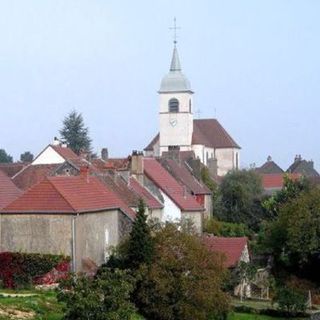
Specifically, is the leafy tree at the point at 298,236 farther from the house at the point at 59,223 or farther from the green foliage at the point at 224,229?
the house at the point at 59,223

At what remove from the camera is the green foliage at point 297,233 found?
5847 centimetres

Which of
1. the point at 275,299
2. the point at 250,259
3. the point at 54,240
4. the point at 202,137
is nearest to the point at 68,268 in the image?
the point at 54,240

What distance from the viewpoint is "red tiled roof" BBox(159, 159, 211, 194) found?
252ft

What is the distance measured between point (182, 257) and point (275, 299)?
10363 mm

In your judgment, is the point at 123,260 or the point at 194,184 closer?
the point at 123,260

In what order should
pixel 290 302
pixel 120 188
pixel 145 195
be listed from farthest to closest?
pixel 145 195 → pixel 120 188 → pixel 290 302

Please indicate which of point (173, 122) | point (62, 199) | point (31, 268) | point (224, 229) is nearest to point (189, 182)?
point (224, 229)

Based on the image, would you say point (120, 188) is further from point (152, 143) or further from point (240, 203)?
point (152, 143)

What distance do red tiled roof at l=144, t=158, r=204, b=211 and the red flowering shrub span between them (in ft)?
68.5

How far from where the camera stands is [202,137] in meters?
117

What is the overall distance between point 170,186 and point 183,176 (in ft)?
34.5

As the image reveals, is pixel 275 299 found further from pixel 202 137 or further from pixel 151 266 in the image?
pixel 202 137

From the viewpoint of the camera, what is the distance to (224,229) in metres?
74.9

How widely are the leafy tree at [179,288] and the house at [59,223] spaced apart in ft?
18.0
